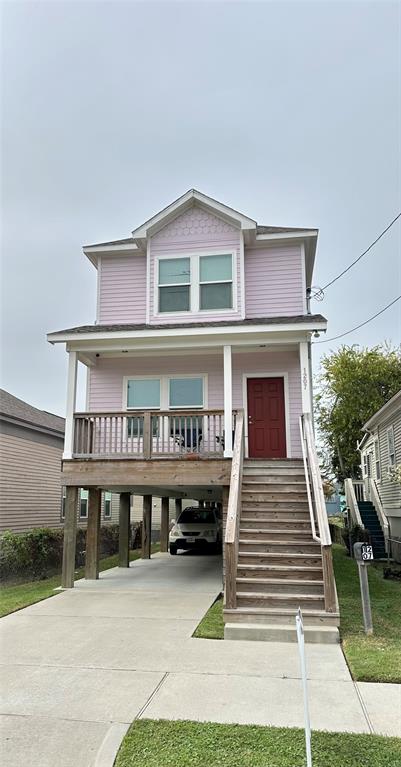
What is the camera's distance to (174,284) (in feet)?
40.4

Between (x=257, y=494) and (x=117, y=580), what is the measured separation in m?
3.99

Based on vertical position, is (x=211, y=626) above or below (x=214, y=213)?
below

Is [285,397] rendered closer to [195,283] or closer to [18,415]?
Answer: [195,283]

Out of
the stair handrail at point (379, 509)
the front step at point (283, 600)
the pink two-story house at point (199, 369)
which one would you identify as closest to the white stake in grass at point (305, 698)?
the front step at point (283, 600)

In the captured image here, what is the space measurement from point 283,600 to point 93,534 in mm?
5237

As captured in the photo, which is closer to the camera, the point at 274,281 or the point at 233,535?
the point at 233,535

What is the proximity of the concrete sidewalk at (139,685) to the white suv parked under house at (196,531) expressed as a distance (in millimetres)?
7657

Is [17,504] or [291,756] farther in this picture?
[17,504]

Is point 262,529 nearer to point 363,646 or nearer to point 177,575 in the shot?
point 363,646

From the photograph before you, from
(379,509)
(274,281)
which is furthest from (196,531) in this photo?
(274,281)

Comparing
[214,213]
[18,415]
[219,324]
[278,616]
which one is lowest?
[278,616]

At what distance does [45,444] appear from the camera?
59.8ft

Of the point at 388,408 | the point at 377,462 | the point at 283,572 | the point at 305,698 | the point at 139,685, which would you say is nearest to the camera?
the point at 305,698

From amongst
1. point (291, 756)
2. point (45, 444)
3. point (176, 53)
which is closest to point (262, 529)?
point (291, 756)
